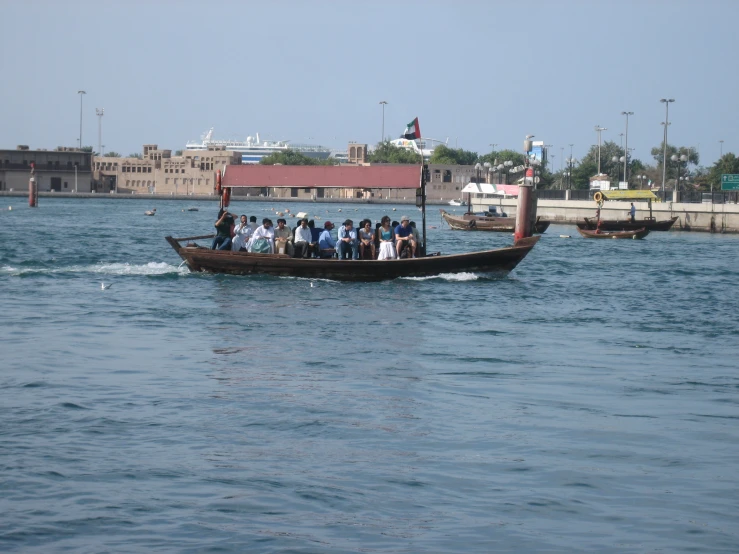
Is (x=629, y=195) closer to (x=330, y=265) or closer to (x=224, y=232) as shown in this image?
(x=224, y=232)

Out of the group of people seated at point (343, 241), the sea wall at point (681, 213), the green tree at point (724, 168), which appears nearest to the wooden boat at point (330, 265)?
the group of people seated at point (343, 241)

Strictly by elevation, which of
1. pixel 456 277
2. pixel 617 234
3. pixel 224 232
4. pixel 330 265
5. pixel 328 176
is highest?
pixel 328 176

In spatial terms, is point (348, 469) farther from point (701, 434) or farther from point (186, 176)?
point (186, 176)

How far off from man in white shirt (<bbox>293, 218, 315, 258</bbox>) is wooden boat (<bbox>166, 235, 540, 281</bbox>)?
1.98 ft

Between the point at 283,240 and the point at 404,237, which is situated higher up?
the point at 404,237

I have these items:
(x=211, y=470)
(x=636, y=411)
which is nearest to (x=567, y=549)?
(x=211, y=470)

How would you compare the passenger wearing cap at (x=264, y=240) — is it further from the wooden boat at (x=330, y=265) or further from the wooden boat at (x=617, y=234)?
the wooden boat at (x=617, y=234)

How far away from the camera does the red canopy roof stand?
2728cm

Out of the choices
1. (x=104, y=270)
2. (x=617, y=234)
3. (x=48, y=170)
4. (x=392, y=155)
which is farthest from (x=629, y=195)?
(x=392, y=155)

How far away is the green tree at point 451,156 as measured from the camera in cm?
18512

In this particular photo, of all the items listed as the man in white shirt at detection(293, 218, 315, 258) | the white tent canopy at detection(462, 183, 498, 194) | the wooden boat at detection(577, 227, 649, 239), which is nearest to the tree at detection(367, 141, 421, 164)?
the white tent canopy at detection(462, 183, 498, 194)

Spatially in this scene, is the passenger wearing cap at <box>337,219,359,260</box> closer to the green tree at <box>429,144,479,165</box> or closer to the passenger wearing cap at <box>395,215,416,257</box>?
the passenger wearing cap at <box>395,215,416,257</box>

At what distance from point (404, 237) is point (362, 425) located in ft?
50.2

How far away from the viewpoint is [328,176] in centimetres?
2784
